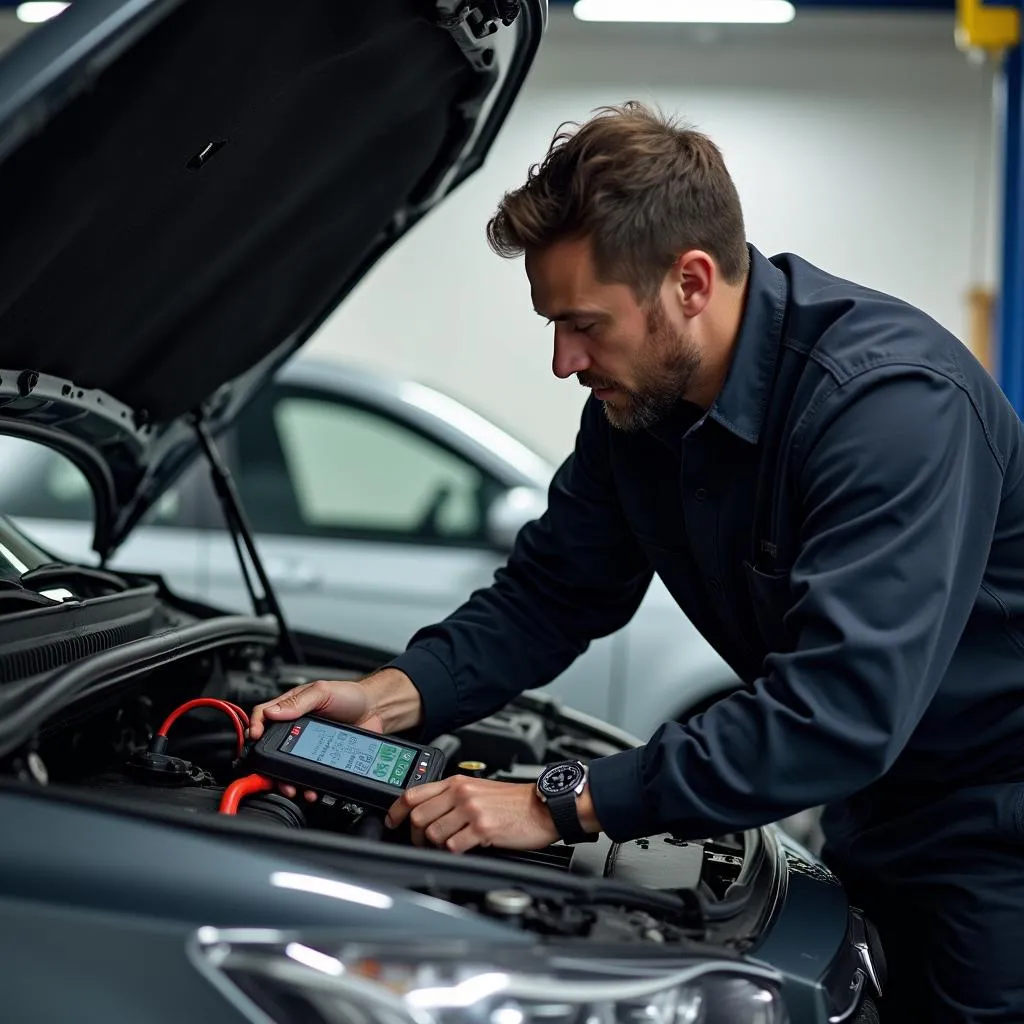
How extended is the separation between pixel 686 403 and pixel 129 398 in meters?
1.09

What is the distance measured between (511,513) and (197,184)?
2052mm

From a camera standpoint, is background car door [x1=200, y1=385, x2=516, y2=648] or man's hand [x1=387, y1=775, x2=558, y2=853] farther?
background car door [x1=200, y1=385, x2=516, y2=648]

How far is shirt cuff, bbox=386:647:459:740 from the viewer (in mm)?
2043

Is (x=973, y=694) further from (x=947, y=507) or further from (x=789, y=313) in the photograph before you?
(x=789, y=313)

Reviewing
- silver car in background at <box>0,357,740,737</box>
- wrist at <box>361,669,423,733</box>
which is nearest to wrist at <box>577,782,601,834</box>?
wrist at <box>361,669,423,733</box>

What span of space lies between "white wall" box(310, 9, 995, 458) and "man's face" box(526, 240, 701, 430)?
228 inches

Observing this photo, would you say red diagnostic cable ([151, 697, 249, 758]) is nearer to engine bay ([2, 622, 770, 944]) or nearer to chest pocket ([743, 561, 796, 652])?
engine bay ([2, 622, 770, 944])

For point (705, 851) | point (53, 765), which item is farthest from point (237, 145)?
point (705, 851)

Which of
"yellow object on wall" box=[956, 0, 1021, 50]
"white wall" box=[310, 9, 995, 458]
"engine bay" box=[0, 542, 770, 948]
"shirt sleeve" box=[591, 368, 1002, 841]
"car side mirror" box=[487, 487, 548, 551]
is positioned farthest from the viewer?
"white wall" box=[310, 9, 995, 458]

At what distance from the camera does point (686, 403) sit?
75.1 inches

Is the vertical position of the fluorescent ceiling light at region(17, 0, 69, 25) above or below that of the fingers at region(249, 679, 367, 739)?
above

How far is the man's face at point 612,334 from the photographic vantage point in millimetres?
1721

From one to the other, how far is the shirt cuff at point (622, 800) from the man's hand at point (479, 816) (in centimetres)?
7

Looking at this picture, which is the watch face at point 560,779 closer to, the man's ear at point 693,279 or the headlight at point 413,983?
the headlight at point 413,983
